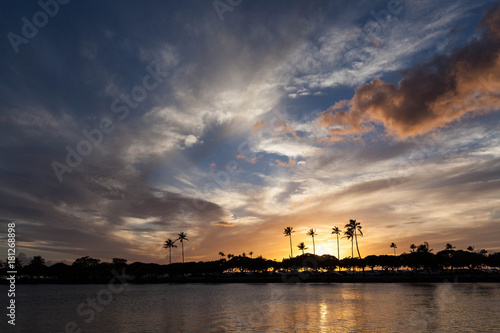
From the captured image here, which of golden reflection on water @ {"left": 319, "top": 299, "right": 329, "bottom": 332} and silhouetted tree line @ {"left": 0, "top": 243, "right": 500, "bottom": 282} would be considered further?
silhouetted tree line @ {"left": 0, "top": 243, "right": 500, "bottom": 282}

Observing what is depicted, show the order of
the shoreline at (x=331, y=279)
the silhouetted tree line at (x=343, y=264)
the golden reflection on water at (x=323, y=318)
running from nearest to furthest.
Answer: the golden reflection on water at (x=323, y=318)
the shoreline at (x=331, y=279)
the silhouetted tree line at (x=343, y=264)

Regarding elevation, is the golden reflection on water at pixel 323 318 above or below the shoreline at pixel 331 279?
above

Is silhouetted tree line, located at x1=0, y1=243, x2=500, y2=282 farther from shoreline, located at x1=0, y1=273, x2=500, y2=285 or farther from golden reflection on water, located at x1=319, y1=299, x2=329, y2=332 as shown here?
golden reflection on water, located at x1=319, y1=299, x2=329, y2=332

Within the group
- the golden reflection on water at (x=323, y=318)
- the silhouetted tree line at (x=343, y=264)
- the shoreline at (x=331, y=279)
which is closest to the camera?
the golden reflection on water at (x=323, y=318)

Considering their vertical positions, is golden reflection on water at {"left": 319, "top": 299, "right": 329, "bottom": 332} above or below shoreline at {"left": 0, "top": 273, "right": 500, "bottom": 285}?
above

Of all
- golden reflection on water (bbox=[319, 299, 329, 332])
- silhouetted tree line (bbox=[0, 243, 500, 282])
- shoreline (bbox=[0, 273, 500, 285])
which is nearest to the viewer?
golden reflection on water (bbox=[319, 299, 329, 332])

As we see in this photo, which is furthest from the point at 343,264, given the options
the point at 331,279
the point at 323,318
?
the point at 323,318

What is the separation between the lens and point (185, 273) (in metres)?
200

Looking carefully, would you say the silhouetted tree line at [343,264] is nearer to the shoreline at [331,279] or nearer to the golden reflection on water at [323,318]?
the shoreline at [331,279]

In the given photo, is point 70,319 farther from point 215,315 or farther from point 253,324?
point 253,324

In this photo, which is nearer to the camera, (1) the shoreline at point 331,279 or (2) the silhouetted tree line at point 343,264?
(1) the shoreline at point 331,279

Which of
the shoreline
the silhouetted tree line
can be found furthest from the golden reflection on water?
the silhouetted tree line

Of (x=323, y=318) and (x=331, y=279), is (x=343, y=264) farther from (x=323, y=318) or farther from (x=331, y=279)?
(x=323, y=318)

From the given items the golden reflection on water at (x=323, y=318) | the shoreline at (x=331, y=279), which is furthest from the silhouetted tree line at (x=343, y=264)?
the golden reflection on water at (x=323, y=318)
